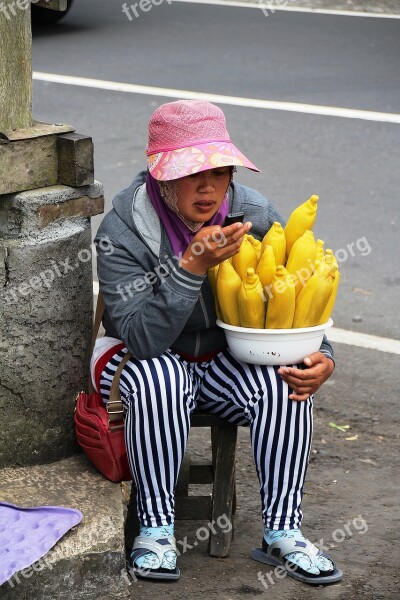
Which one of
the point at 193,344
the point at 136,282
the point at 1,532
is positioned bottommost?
the point at 1,532

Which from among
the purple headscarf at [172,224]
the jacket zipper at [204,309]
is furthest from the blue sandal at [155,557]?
the purple headscarf at [172,224]

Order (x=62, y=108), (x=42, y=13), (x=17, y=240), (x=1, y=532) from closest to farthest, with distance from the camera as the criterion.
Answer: (x=1, y=532) → (x=17, y=240) → (x=62, y=108) → (x=42, y=13)

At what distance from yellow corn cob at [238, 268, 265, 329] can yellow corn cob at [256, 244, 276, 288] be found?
4 centimetres

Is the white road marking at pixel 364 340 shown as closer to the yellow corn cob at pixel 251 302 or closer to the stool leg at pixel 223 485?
the stool leg at pixel 223 485

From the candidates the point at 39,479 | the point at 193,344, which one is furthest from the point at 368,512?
the point at 39,479

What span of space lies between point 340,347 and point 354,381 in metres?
0.37

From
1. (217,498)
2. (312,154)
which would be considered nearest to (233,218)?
(217,498)

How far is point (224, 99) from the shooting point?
30.2 ft

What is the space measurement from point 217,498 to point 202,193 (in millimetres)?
953

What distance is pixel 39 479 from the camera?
3.41m

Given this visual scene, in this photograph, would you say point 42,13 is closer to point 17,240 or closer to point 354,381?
point 354,381

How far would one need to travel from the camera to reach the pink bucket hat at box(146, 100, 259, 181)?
314 cm

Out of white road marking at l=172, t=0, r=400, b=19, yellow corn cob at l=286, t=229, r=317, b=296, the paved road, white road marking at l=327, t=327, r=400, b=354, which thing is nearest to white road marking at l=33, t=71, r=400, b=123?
the paved road

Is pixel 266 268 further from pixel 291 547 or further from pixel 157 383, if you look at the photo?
pixel 291 547
